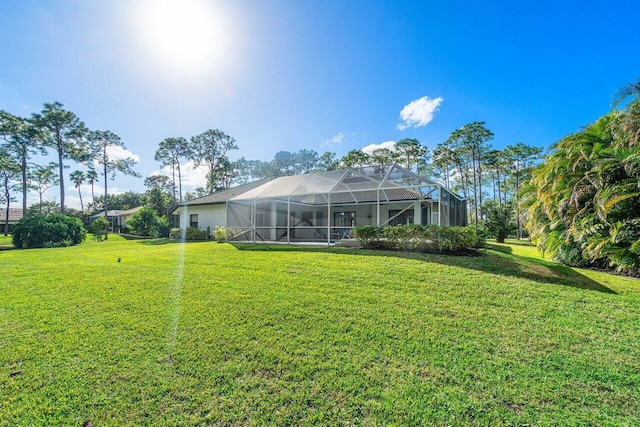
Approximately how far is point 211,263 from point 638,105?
12062mm

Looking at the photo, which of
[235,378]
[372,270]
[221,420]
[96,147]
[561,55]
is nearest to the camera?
[221,420]

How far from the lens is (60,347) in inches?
125

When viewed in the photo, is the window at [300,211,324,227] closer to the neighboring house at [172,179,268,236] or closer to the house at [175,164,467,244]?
the house at [175,164,467,244]

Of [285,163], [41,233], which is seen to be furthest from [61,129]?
[285,163]

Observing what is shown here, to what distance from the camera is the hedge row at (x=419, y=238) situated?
797 centimetres

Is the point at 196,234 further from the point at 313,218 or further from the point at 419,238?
the point at 419,238

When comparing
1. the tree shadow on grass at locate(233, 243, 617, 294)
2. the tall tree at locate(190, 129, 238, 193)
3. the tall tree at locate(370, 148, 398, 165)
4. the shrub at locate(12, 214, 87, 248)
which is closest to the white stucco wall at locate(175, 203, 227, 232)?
the shrub at locate(12, 214, 87, 248)

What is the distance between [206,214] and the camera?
1931cm

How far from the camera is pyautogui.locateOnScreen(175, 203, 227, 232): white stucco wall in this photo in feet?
60.8

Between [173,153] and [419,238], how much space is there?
34422 mm

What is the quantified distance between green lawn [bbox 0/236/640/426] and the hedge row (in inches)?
88.2

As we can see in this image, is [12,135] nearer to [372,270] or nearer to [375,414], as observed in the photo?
[372,270]

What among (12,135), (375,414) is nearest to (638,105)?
(375,414)

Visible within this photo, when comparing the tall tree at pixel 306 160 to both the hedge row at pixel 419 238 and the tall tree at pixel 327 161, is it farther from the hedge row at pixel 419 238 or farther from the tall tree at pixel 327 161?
the hedge row at pixel 419 238
